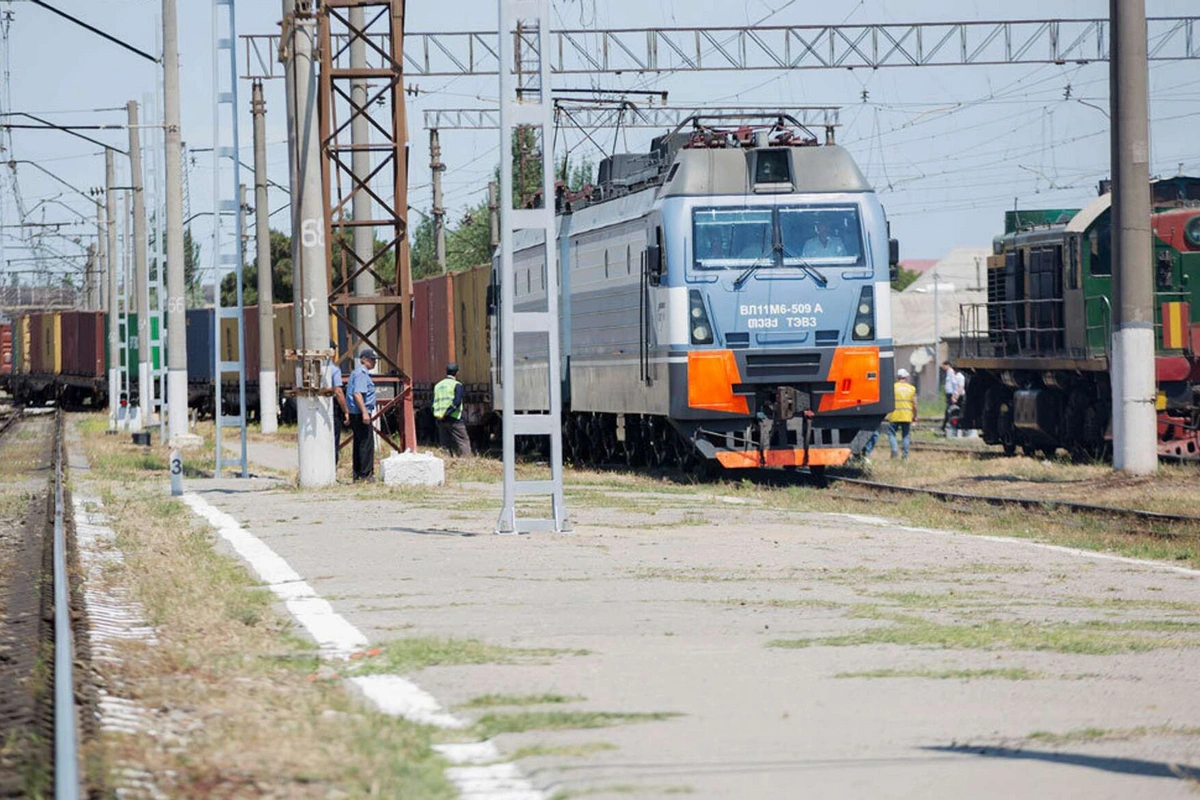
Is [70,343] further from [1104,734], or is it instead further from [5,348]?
[1104,734]

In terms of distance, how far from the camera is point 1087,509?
18859mm

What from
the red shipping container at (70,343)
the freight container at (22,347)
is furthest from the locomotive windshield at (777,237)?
the freight container at (22,347)

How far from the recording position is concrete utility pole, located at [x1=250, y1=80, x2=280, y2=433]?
44344 millimetres

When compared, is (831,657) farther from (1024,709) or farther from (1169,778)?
(1169,778)

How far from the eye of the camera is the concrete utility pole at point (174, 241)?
34.6 metres

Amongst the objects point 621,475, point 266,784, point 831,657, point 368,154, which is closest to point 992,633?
point 831,657

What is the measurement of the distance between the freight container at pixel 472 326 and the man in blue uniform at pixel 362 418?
9.42 m

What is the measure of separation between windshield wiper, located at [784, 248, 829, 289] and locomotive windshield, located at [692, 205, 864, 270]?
0.01 metres

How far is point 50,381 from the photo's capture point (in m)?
79.6

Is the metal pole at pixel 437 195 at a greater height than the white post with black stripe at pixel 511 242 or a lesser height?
greater

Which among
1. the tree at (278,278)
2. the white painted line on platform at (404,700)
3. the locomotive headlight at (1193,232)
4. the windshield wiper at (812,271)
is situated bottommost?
the white painted line on platform at (404,700)

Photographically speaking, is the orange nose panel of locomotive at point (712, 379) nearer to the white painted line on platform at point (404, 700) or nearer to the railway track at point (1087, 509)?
the railway track at point (1087, 509)

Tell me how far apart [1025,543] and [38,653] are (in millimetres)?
8744

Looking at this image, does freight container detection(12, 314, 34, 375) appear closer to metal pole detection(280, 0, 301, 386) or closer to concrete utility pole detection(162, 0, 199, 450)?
concrete utility pole detection(162, 0, 199, 450)
